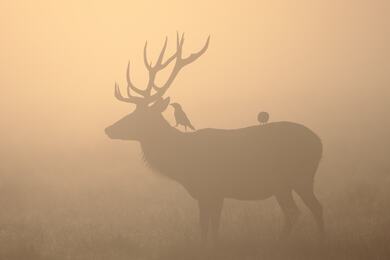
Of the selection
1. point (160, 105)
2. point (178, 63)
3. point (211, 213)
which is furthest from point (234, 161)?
point (178, 63)

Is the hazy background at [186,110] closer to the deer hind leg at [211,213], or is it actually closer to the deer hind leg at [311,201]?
the deer hind leg at [311,201]

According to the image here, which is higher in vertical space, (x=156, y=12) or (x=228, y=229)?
(x=156, y=12)

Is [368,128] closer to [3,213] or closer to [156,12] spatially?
[3,213]

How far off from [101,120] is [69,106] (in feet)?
25.2

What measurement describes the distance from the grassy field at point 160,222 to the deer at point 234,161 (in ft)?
1.33

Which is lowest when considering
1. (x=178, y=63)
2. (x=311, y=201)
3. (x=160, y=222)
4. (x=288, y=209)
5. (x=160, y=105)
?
(x=160, y=222)

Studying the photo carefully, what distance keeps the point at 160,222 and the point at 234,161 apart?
7.38ft

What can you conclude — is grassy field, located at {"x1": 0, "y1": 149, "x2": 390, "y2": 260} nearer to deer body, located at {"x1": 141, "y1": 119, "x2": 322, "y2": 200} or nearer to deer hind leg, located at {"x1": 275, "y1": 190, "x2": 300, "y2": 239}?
deer hind leg, located at {"x1": 275, "y1": 190, "x2": 300, "y2": 239}

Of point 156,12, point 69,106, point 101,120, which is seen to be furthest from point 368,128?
point 156,12

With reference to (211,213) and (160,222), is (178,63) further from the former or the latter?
(160,222)

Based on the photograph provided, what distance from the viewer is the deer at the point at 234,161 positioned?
28.7 feet

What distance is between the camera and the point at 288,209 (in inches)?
359

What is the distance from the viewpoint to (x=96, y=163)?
54.1 feet

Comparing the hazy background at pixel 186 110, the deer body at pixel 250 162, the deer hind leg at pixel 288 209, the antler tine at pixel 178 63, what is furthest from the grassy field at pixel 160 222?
the antler tine at pixel 178 63
